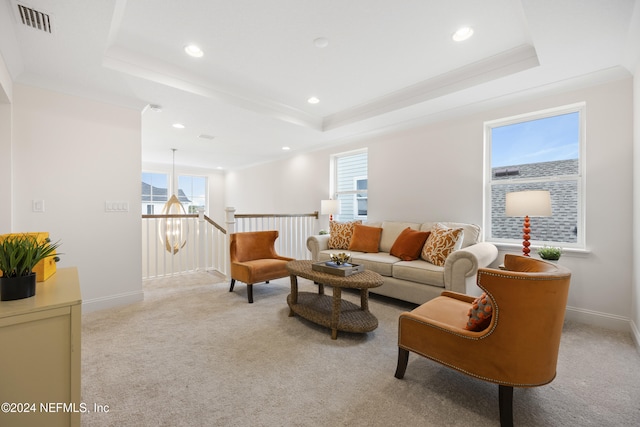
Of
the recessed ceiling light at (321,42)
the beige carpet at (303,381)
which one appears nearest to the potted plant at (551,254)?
the beige carpet at (303,381)

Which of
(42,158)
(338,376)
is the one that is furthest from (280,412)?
(42,158)

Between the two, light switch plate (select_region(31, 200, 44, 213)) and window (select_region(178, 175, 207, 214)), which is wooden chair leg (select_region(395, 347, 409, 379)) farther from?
window (select_region(178, 175, 207, 214))

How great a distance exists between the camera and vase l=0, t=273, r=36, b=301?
3.60ft

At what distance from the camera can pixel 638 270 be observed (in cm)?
235

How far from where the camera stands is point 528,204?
263cm


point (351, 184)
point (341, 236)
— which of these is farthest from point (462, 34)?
point (351, 184)

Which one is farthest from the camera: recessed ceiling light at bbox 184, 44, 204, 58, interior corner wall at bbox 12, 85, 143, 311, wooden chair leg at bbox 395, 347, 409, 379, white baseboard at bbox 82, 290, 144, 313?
white baseboard at bbox 82, 290, 144, 313

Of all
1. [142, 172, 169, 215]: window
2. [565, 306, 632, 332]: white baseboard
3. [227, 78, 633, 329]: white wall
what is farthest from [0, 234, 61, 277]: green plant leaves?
[142, 172, 169, 215]: window

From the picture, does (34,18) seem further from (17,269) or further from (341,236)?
(341,236)

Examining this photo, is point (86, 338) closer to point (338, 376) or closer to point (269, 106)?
point (338, 376)

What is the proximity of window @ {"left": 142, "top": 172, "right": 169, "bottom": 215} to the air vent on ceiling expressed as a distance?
241 inches

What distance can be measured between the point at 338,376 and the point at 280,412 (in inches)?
19.0

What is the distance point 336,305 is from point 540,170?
112 inches

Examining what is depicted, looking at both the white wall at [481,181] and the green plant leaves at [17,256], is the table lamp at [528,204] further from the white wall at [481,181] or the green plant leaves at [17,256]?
the green plant leaves at [17,256]
